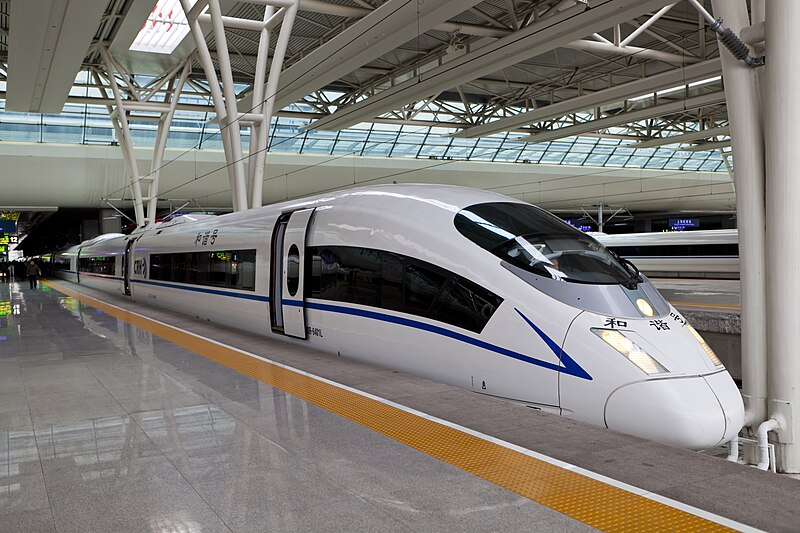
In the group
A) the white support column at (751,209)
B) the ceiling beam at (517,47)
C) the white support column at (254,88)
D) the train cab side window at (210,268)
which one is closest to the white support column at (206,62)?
the white support column at (254,88)

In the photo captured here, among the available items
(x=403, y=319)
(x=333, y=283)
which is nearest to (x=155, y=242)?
(x=333, y=283)

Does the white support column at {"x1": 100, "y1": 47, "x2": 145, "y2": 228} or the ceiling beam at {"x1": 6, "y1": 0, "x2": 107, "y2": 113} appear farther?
the white support column at {"x1": 100, "y1": 47, "x2": 145, "y2": 228}

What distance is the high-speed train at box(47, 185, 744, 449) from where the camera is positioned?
18.7 feet

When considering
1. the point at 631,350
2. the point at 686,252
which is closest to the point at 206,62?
the point at 631,350

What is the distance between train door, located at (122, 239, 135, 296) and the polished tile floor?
14.3 m

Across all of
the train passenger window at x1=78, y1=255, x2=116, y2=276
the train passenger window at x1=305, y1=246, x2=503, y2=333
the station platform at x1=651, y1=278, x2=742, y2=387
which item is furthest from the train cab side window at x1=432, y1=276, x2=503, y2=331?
the train passenger window at x1=78, y1=255, x2=116, y2=276

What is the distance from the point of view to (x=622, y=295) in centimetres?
645

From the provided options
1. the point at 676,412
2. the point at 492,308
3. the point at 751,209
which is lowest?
the point at 676,412

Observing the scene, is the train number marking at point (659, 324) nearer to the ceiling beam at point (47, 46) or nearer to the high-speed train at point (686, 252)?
the ceiling beam at point (47, 46)

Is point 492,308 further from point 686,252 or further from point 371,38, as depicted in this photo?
point 686,252

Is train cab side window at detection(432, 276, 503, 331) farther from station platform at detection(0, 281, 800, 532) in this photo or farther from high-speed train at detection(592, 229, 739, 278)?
high-speed train at detection(592, 229, 739, 278)

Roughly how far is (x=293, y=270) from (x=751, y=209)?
6.09 m

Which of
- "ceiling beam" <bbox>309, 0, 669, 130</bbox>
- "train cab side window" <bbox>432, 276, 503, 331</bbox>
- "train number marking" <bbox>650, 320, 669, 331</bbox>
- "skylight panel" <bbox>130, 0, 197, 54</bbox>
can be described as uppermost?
"skylight panel" <bbox>130, 0, 197, 54</bbox>

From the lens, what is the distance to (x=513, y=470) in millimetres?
4402
